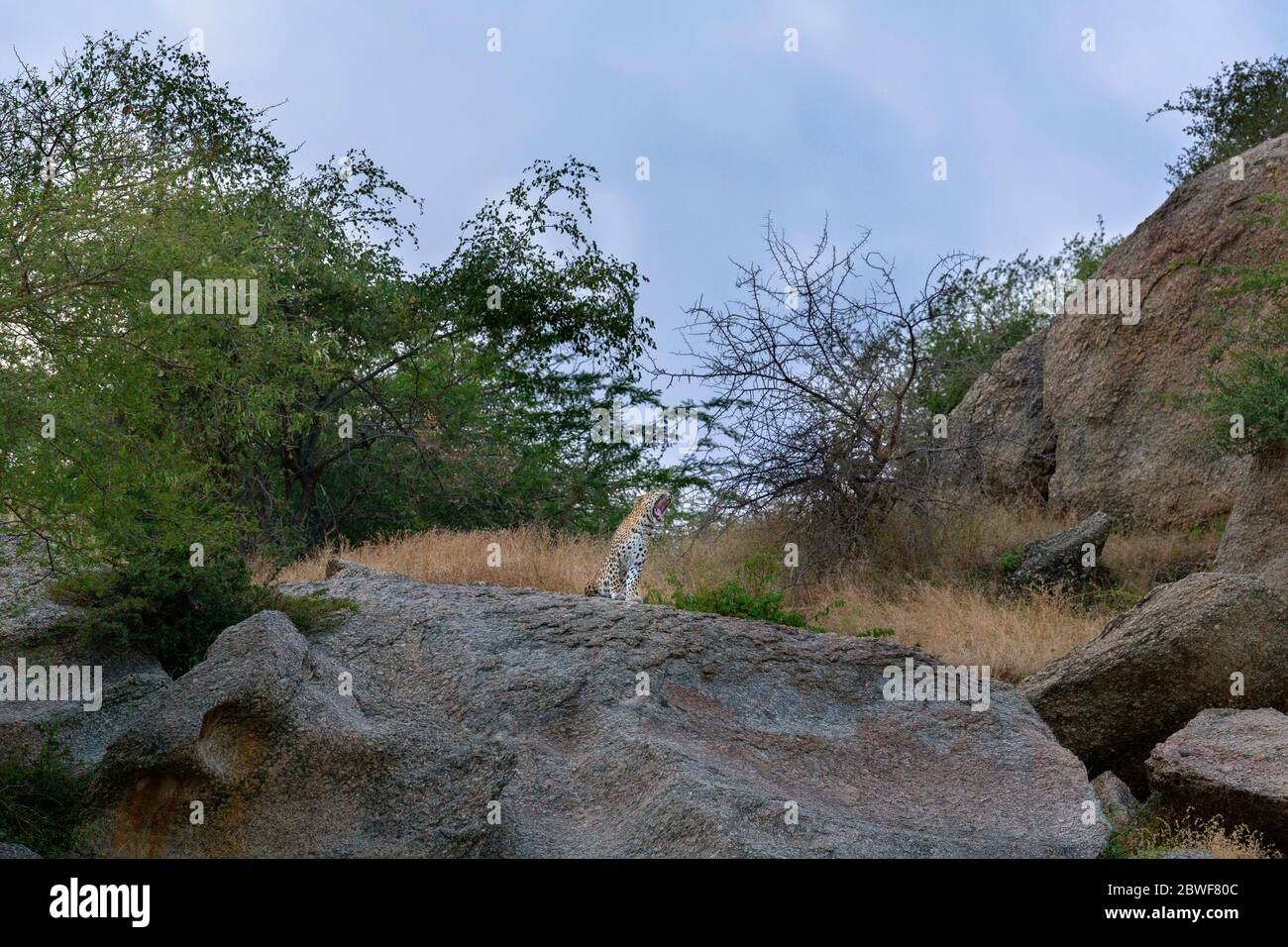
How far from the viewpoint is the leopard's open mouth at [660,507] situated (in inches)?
563

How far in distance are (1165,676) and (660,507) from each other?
5.58m

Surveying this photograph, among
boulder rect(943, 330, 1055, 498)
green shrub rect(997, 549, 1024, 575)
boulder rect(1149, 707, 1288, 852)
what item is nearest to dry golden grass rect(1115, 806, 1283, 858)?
boulder rect(1149, 707, 1288, 852)

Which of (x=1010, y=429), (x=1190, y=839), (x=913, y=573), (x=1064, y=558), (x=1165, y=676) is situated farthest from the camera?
(x=1010, y=429)

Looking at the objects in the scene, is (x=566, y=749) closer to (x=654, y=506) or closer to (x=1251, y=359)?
(x=654, y=506)

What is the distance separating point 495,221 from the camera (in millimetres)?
24609

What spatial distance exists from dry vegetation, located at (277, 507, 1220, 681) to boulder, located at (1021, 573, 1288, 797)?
211 centimetres

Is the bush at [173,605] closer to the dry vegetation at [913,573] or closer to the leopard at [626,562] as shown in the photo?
the dry vegetation at [913,573]

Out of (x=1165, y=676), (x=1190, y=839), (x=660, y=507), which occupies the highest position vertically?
(x=660, y=507)

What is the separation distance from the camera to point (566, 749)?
30.7ft

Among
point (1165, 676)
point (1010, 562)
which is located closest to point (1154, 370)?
point (1010, 562)

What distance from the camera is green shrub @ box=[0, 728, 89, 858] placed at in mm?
8570

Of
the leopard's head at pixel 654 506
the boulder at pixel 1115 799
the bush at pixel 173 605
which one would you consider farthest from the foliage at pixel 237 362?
the boulder at pixel 1115 799

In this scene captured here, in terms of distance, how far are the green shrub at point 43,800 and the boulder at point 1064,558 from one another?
1259 cm
